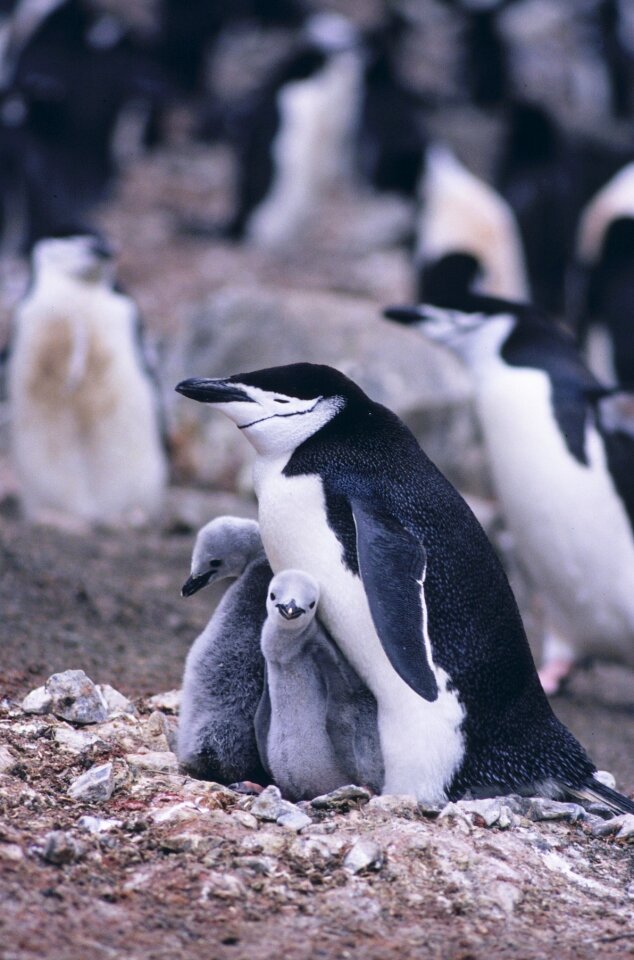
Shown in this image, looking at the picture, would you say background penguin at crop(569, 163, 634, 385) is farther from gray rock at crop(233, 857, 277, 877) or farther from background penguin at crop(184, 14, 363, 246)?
gray rock at crop(233, 857, 277, 877)

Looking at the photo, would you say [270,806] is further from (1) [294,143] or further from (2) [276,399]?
(1) [294,143]

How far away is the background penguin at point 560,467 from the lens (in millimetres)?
5598

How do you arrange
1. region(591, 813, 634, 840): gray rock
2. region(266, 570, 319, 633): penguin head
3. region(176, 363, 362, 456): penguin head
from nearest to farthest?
region(266, 570, 319, 633): penguin head, region(591, 813, 634, 840): gray rock, region(176, 363, 362, 456): penguin head

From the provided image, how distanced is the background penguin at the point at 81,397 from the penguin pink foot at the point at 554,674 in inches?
103

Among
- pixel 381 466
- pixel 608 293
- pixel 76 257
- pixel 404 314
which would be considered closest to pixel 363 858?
pixel 381 466

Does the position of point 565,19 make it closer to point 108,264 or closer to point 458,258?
point 458,258

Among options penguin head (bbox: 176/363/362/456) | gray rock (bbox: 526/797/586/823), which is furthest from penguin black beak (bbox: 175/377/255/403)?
gray rock (bbox: 526/797/586/823)

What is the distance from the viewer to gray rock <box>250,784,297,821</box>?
3086 millimetres

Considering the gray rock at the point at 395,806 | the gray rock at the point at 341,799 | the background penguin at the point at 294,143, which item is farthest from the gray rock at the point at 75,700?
the background penguin at the point at 294,143

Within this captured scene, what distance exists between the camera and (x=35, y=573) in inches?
216

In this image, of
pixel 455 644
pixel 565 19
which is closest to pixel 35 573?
pixel 455 644

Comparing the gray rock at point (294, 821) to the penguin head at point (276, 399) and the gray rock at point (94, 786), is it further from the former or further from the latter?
the penguin head at point (276, 399)

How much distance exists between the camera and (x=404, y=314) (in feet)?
19.2

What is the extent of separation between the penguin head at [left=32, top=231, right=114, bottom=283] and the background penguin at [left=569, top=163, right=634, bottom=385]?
3.23m
